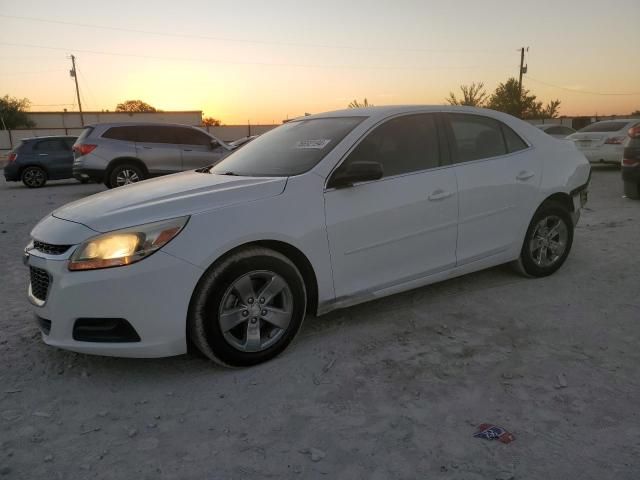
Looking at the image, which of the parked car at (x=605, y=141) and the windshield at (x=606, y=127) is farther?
the windshield at (x=606, y=127)

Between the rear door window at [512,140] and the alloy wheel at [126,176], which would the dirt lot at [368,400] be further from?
the alloy wheel at [126,176]

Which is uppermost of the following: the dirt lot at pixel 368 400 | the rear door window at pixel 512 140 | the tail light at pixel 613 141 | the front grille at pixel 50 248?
the rear door window at pixel 512 140

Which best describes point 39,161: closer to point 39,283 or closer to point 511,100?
point 39,283

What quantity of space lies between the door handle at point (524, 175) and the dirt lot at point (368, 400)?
996 millimetres

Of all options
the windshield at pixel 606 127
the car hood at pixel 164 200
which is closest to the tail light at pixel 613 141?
the windshield at pixel 606 127

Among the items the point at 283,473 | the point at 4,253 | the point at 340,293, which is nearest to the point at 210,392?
the point at 283,473

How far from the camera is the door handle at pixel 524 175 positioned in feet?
13.9

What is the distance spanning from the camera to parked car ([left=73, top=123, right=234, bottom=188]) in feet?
36.7

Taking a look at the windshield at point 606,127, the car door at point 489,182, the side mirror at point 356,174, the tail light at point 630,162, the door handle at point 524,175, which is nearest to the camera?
the side mirror at point 356,174

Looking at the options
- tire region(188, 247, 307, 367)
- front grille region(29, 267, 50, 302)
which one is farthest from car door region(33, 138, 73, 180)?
tire region(188, 247, 307, 367)

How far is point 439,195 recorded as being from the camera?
373 centimetres

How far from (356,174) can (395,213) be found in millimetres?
456

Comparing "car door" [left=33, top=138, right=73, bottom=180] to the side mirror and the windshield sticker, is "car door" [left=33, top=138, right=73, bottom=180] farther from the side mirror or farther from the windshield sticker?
the side mirror

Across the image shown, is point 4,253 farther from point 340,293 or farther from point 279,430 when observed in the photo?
point 279,430
